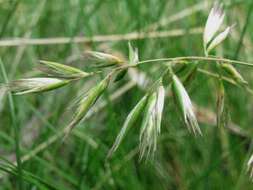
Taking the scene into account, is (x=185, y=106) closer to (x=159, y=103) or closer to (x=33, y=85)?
(x=159, y=103)

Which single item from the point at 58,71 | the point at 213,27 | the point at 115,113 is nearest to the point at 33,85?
the point at 58,71

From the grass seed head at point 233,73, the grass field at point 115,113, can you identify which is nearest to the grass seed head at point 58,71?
the grass field at point 115,113

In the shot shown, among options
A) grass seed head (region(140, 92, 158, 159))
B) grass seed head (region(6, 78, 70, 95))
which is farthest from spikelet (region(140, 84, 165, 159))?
grass seed head (region(6, 78, 70, 95))

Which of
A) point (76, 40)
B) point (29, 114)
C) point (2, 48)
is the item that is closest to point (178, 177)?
point (29, 114)

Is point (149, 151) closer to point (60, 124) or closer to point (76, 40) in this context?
point (60, 124)

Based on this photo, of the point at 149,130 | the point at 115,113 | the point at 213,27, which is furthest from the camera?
the point at 115,113

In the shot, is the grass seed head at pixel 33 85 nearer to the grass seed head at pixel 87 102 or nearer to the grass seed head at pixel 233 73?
the grass seed head at pixel 87 102
